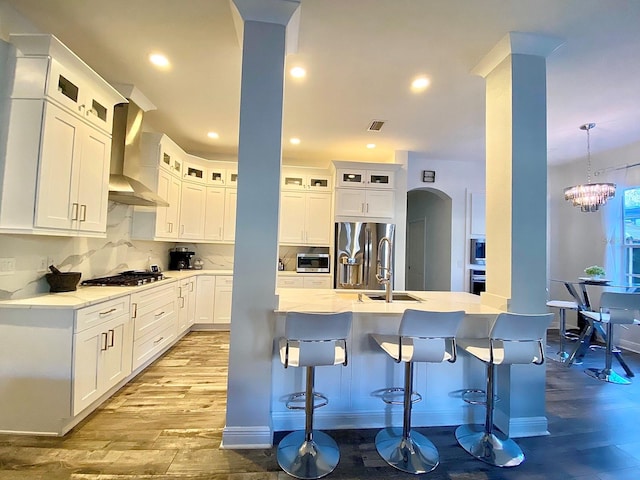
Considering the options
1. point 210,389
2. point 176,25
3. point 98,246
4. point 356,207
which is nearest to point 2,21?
point 176,25

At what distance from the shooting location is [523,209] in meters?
2.23

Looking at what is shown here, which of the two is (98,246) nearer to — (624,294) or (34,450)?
(34,450)

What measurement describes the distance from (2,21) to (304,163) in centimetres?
397

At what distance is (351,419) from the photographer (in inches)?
89.0

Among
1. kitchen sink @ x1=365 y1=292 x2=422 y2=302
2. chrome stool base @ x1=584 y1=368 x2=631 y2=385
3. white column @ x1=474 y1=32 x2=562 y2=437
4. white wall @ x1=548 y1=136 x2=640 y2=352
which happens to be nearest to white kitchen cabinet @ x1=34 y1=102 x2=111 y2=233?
kitchen sink @ x1=365 y1=292 x2=422 y2=302

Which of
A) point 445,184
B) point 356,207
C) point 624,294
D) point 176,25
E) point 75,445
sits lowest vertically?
point 75,445

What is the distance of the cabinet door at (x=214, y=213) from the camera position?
16.0 feet

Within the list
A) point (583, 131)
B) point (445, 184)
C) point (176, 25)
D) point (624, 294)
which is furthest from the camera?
point (445, 184)

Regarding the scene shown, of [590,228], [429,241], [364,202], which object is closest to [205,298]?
[364,202]

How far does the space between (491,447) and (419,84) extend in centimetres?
305

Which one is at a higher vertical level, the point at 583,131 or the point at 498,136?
the point at 583,131

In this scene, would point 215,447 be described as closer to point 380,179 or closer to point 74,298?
point 74,298

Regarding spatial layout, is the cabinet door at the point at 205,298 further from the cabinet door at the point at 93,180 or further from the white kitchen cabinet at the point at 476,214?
the white kitchen cabinet at the point at 476,214

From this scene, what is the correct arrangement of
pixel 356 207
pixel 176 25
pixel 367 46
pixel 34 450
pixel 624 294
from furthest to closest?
pixel 356 207, pixel 624 294, pixel 367 46, pixel 176 25, pixel 34 450
